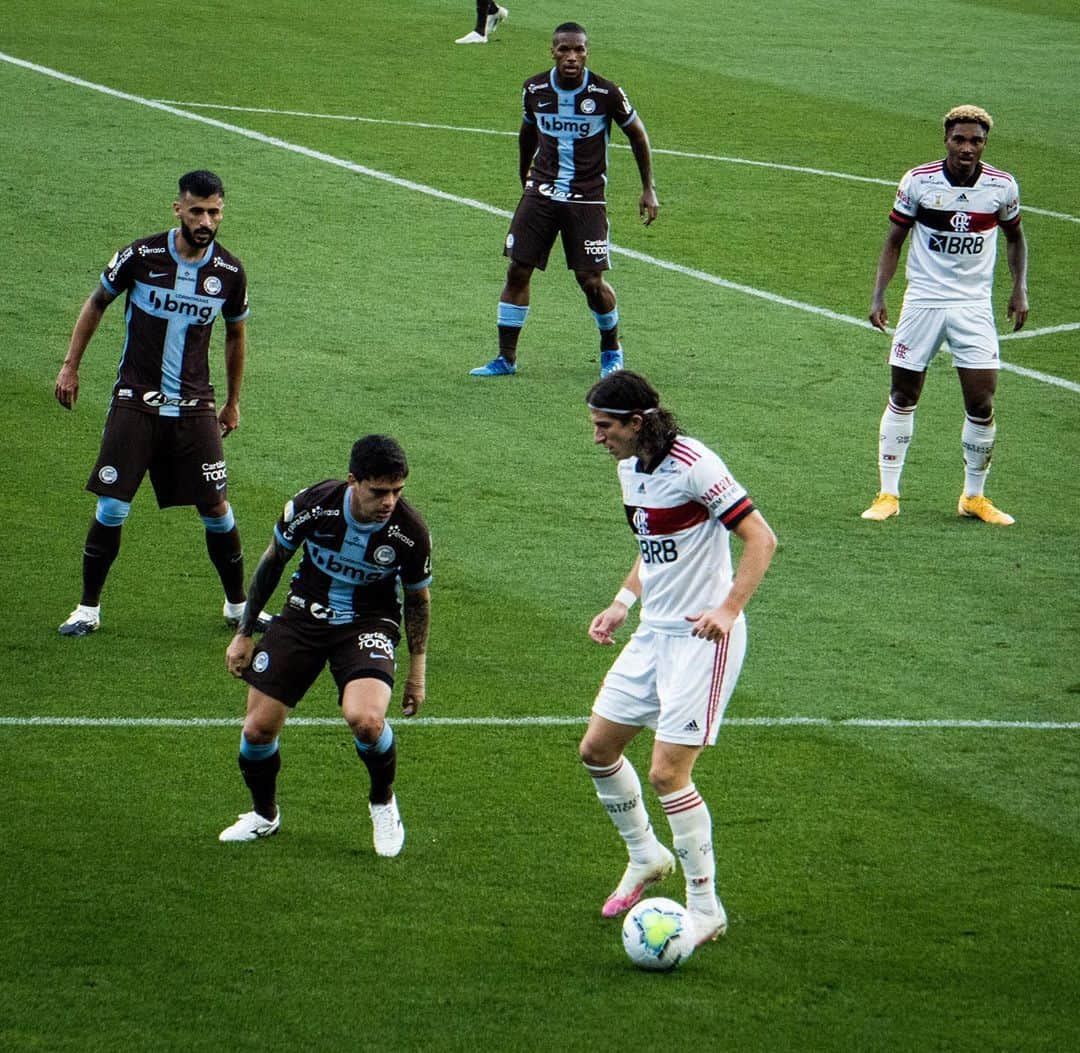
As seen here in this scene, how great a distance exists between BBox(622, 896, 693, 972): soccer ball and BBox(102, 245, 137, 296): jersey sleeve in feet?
15.8

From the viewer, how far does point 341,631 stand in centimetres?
761

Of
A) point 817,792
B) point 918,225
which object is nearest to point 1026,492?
point 918,225

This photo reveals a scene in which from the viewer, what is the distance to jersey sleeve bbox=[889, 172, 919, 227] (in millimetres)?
11703

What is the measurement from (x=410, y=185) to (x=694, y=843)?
48.7 ft

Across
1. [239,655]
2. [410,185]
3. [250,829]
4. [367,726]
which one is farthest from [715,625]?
[410,185]

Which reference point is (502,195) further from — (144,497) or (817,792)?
(817,792)

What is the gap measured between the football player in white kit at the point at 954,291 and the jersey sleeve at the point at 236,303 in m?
4.12

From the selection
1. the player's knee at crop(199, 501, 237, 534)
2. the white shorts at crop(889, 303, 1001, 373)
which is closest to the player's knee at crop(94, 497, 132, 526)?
the player's knee at crop(199, 501, 237, 534)

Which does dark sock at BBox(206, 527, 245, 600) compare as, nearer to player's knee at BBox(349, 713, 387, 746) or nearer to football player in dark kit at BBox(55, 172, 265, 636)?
football player in dark kit at BBox(55, 172, 265, 636)

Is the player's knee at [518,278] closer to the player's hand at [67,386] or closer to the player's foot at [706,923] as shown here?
the player's hand at [67,386]

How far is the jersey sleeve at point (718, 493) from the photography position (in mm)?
6738

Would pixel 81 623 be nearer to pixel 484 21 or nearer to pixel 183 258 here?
pixel 183 258

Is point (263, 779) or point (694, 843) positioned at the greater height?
point (694, 843)

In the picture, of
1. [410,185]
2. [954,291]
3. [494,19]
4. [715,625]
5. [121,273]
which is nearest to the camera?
[715,625]
